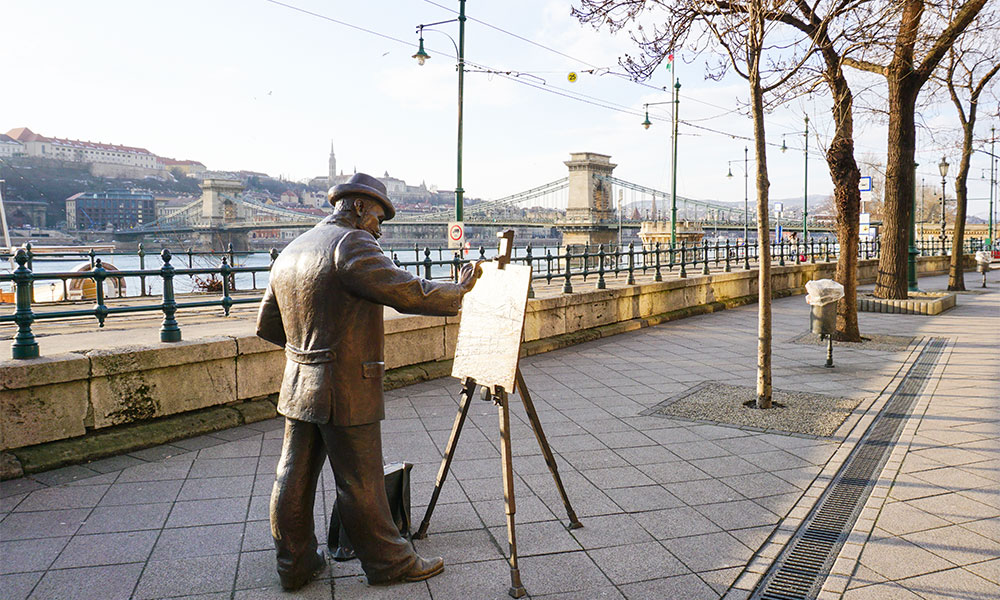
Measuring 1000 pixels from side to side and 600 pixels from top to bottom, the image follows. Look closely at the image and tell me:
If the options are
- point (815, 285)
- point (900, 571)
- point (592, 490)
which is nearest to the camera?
point (900, 571)

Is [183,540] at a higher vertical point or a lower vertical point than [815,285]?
lower

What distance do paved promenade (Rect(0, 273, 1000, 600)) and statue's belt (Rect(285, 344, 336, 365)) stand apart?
1.07 m

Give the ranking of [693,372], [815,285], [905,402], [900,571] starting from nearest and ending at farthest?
[900,571], [905,402], [693,372], [815,285]

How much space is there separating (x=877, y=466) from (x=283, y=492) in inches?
162

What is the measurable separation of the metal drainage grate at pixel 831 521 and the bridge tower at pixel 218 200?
2895cm

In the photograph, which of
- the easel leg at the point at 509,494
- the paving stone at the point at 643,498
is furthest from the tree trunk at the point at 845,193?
the easel leg at the point at 509,494

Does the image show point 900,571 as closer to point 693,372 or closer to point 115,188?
point 693,372

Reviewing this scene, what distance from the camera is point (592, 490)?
173 inches

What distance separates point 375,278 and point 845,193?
9510 millimetres

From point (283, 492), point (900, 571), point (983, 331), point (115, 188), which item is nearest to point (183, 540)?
point (283, 492)

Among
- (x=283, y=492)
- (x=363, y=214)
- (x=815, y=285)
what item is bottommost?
(x=283, y=492)

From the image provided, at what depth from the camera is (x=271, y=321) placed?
333 centimetres

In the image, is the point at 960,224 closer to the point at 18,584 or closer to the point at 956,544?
the point at 956,544

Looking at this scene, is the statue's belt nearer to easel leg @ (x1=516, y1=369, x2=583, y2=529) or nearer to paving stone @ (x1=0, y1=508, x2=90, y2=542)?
easel leg @ (x1=516, y1=369, x2=583, y2=529)
